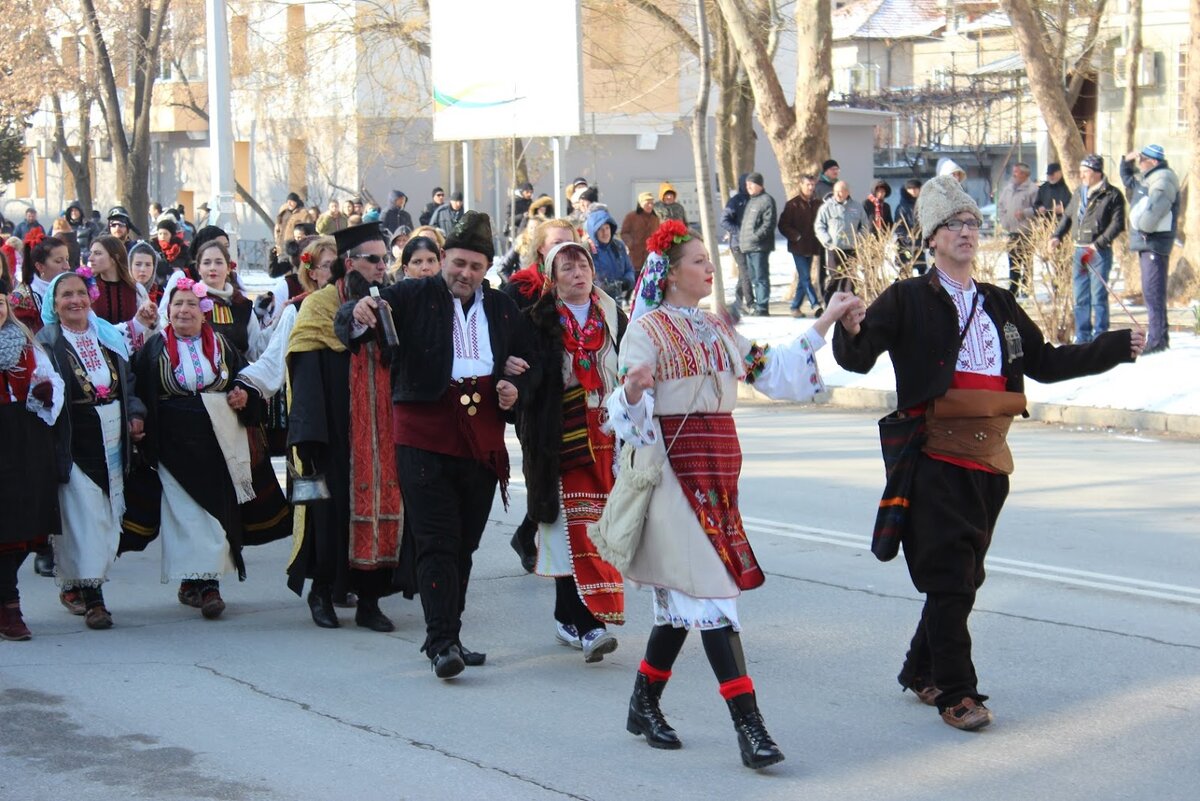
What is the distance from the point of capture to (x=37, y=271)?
1013 centimetres

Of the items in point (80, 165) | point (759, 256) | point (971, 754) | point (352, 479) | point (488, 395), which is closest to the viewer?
point (971, 754)

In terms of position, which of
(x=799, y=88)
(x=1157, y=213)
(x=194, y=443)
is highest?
(x=799, y=88)

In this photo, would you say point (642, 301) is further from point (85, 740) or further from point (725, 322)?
point (85, 740)

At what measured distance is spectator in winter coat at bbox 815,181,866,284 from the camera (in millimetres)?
19781

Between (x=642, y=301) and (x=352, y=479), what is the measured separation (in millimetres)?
2340

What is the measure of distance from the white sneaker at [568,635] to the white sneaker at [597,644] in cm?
18

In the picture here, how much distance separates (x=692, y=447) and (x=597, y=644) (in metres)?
1.67

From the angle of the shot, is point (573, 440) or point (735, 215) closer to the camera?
point (573, 440)

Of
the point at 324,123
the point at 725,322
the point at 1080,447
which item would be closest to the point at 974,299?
the point at 725,322

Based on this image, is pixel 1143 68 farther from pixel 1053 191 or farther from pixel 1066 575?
pixel 1066 575

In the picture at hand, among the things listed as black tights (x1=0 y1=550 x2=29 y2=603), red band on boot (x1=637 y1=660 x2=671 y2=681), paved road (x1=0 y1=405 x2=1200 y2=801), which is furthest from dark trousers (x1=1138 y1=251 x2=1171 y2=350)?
black tights (x1=0 y1=550 x2=29 y2=603)

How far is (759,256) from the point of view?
2156cm

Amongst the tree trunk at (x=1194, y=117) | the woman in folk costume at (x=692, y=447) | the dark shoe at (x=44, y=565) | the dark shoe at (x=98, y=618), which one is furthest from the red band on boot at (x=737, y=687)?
the tree trunk at (x=1194, y=117)

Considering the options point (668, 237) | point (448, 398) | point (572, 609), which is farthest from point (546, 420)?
point (668, 237)
